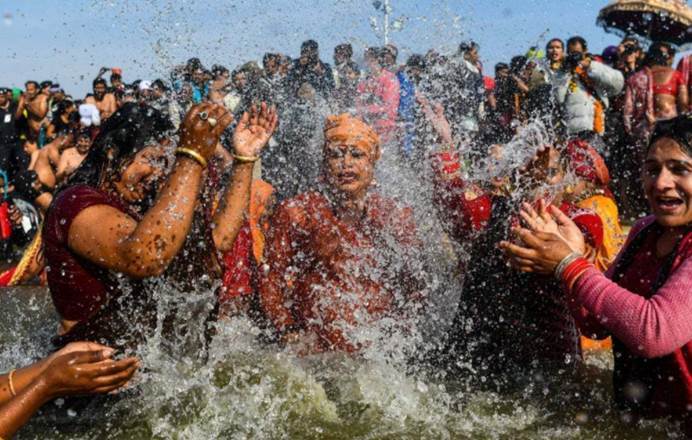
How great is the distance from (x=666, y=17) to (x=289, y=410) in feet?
29.7

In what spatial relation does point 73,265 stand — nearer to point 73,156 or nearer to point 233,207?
point 233,207

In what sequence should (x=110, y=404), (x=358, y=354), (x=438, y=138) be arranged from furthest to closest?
(x=438, y=138) → (x=358, y=354) → (x=110, y=404)

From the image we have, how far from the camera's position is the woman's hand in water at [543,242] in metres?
2.78

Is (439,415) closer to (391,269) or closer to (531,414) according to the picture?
(531,414)

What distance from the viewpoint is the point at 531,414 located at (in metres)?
3.29

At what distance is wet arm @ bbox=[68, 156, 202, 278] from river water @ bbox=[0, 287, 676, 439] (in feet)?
1.72

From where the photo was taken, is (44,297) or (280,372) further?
(44,297)

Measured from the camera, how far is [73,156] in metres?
10.5

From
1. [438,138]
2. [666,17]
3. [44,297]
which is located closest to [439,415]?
[44,297]

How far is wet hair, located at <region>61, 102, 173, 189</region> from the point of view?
315 cm

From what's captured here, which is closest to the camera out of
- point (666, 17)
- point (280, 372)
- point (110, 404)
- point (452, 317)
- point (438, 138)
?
point (110, 404)

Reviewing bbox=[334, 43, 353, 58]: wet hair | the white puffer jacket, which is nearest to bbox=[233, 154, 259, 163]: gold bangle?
bbox=[334, 43, 353, 58]: wet hair

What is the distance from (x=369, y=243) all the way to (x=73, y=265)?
5.81 feet

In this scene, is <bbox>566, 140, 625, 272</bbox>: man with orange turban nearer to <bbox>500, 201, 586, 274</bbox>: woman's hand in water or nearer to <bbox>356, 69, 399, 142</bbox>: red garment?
<bbox>500, 201, 586, 274</bbox>: woman's hand in water
